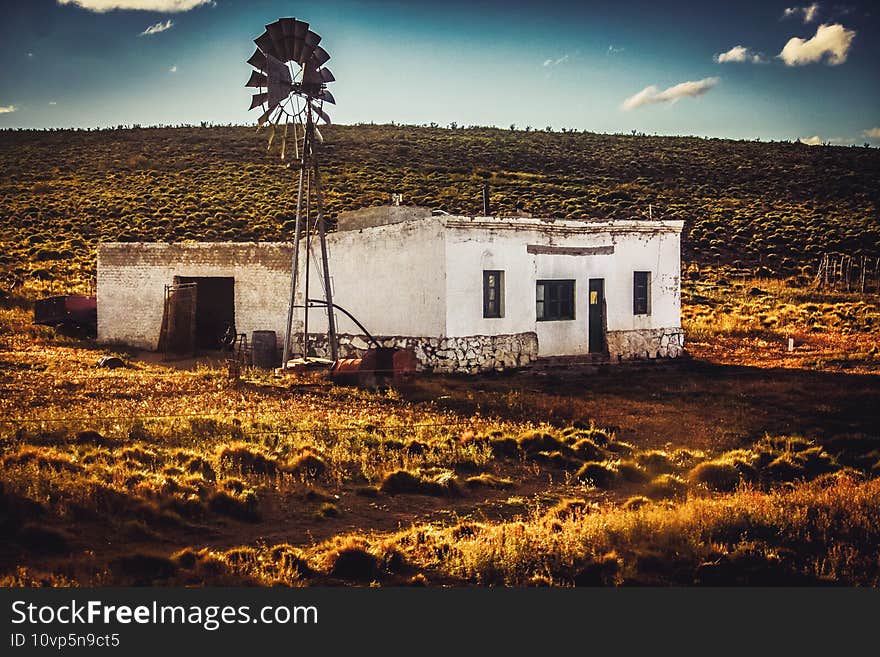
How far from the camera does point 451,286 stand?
1916 centimetres

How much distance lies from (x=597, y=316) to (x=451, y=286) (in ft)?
14.1

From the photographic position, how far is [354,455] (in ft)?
39.0

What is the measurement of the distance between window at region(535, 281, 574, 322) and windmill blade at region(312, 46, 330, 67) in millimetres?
6582

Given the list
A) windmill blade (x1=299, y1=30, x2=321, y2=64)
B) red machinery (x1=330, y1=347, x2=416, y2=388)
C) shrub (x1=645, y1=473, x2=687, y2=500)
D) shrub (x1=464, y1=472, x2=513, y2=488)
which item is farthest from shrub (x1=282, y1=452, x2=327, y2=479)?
windmill blade (x1=299, y1=30, x2=321, y2=64)

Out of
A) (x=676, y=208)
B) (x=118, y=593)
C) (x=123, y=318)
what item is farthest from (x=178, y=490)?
(x=676, y=208)

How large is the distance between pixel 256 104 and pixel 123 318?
8875 mm

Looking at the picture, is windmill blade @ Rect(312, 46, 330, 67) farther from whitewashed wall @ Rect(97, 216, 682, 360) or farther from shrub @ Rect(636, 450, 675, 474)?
shrub @ Rect(636, 450, 675, 474)

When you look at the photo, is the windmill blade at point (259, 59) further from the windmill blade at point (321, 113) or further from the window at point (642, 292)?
the window at point (642, 292)

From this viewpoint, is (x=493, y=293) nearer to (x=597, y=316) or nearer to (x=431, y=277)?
(x=431, y=277)

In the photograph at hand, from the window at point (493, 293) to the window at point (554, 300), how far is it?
3.73 feet

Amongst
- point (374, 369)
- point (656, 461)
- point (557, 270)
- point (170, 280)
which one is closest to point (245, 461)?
point (656, 461)

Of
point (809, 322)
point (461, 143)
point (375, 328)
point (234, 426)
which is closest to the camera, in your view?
point (234, 426)

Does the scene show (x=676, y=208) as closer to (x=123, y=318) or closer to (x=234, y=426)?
Answer: (x=123, y=318)

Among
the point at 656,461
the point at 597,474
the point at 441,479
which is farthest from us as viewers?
the point at 656,461
